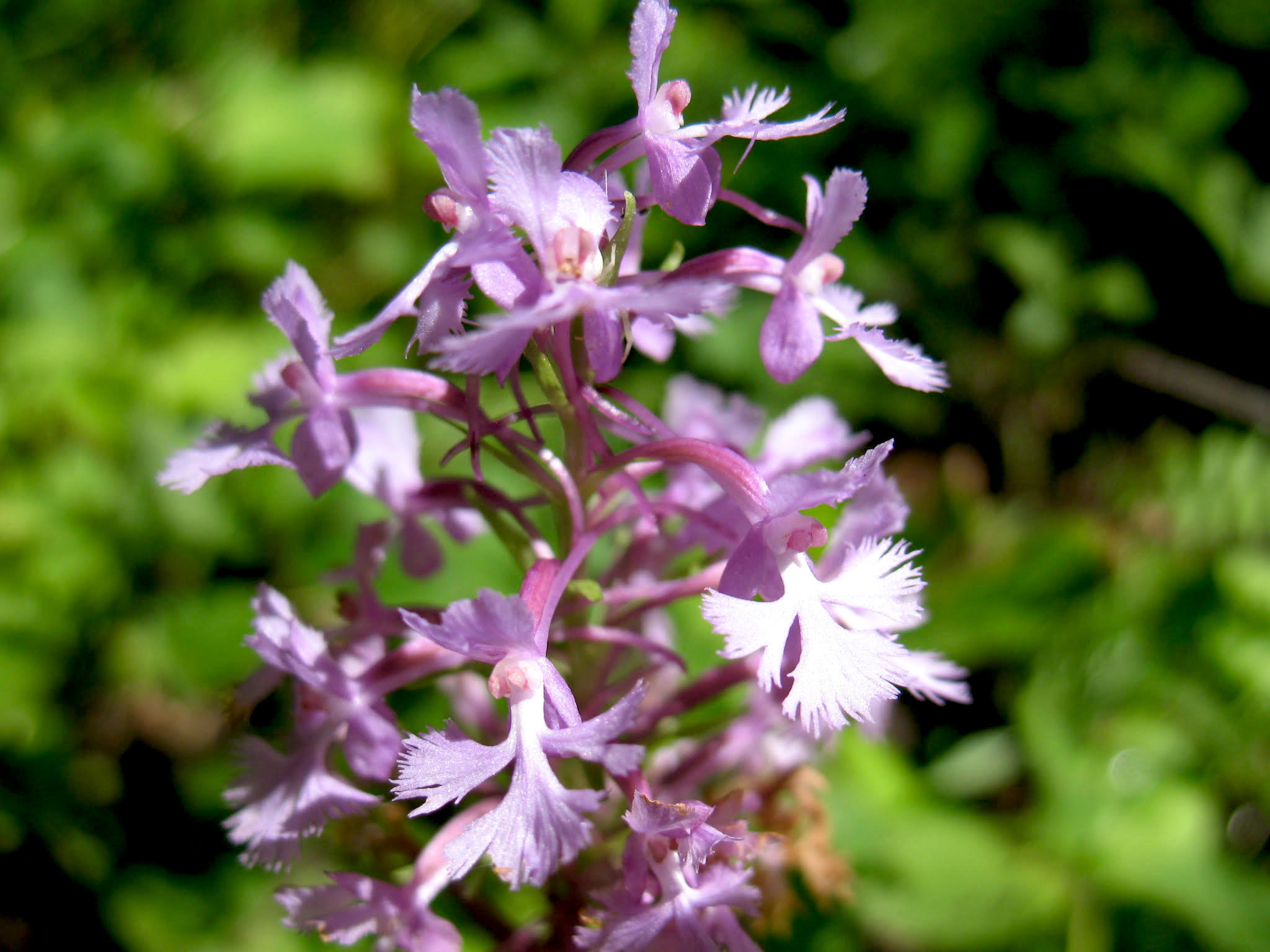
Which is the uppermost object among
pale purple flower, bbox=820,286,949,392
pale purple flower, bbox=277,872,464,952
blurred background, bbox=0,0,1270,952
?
pale purple flower, bbox=820,286,949,392

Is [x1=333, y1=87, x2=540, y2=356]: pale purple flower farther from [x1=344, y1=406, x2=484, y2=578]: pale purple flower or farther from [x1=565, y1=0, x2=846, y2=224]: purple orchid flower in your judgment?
[x1=344, y1=406, x2=484, y2=578]: pale purple flower

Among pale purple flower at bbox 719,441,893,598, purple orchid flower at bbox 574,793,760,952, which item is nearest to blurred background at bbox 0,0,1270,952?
purple orchid flower at bbox 574,793,760,952

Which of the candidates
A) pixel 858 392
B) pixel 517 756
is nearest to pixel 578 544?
pixel 517 756

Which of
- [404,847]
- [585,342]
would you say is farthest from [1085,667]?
[585,342]

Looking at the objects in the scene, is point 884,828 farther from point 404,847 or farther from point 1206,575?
point 404,847

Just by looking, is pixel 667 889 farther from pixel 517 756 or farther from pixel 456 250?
pixel 456 250

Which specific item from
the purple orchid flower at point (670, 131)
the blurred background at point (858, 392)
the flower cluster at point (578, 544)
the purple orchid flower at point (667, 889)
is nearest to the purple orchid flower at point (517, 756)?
the flower cluster at point (578, 544)

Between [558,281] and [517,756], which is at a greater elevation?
[558,281]
